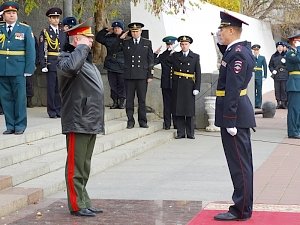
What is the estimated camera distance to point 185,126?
1438cm

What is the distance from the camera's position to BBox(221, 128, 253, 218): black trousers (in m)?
7.43

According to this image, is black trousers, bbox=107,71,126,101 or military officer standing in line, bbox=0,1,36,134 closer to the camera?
A: military officer standing in line, bbox=0,1,36,134

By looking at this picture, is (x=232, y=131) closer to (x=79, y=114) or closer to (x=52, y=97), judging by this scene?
(x=79, y=114)

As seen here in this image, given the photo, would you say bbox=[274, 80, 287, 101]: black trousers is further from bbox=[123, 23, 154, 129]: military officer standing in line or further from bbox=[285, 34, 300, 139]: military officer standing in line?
bbox=[123, 23, 154, 129]: military officer standing in line

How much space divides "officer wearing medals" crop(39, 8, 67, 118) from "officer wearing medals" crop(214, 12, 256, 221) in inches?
252

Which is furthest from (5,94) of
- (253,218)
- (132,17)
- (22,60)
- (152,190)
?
(132,17)

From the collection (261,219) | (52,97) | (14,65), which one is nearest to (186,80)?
(52,97)

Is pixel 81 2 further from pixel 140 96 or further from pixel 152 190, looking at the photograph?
pixel 152 190

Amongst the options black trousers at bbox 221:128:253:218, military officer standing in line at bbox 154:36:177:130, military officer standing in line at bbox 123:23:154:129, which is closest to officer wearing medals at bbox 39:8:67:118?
military officer standing in line at bbox 123:23:154:129

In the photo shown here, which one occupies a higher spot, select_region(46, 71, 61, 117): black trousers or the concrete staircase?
select_region(46, 71, 61, 117): black trousers

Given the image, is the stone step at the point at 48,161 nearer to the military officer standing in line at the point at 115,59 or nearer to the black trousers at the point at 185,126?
the black trousers at the point at 185,126

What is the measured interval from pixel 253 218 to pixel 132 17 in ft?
33.7

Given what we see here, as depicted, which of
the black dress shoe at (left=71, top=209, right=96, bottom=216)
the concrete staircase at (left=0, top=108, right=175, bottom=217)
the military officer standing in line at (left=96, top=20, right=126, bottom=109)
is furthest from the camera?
the military officer standing in line at (left=96, top=20, right=126, bottom=109)

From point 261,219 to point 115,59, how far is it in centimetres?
803
